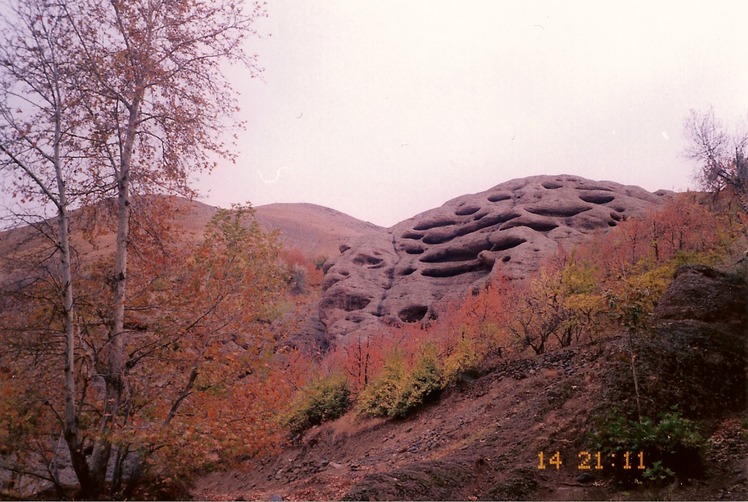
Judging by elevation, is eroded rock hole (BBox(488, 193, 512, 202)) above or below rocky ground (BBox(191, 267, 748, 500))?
above

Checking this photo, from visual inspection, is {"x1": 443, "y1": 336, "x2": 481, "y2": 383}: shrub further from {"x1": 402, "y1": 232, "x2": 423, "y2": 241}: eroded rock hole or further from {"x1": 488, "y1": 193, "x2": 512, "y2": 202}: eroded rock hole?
{"x1": 488, "y1": 193, "x2": 512, "y2": 202}: eroded rock hole

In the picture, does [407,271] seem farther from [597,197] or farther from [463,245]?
[597,197]

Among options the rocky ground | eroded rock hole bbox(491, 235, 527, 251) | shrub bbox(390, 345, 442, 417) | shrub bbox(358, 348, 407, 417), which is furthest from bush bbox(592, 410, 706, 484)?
eroded rock hole bbox(491, 235, 527, 251)

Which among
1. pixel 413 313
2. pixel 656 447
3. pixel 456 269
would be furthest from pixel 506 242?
pixel 656 447

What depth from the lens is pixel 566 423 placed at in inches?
321

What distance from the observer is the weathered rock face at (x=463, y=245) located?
26719 millimetres

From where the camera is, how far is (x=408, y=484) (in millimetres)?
6629

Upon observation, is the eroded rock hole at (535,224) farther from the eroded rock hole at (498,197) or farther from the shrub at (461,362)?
the shrub at (461,362)

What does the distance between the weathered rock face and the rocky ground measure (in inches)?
486

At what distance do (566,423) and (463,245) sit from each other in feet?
73.5

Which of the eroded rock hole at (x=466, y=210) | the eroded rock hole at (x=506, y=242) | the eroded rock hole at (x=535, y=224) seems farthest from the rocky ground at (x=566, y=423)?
the eroded rock hole at (x=466, y=210)

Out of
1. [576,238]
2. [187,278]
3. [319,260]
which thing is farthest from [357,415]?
[319,260]

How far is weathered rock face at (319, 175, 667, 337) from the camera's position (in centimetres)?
2672

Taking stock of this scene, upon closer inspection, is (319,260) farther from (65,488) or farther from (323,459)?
(65,488)
